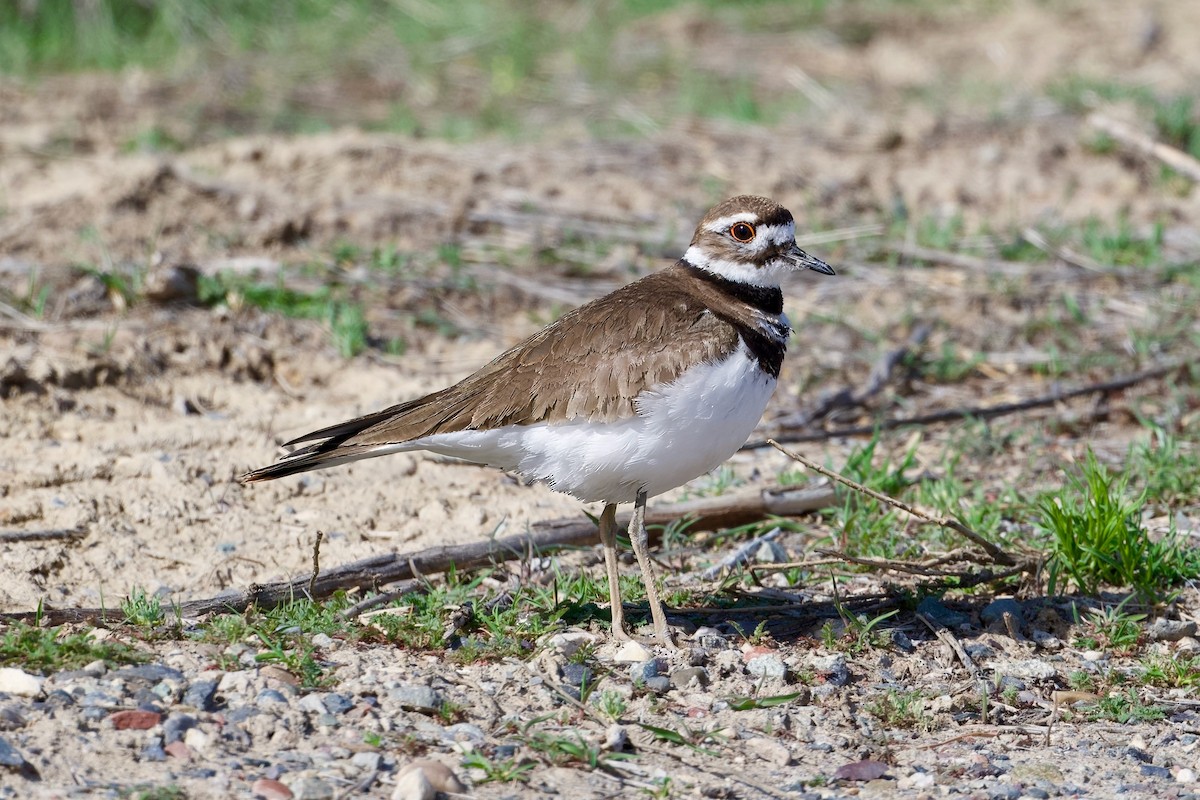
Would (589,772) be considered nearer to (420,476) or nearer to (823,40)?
(420,476)

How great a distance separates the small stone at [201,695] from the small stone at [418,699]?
0.51m

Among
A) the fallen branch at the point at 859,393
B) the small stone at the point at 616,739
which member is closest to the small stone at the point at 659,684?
the small stone at the point at 616,739

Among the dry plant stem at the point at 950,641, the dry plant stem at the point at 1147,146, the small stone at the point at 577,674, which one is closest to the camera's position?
the small stone at the point at 577,674

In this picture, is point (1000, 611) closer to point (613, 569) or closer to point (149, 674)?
point (613, 569)

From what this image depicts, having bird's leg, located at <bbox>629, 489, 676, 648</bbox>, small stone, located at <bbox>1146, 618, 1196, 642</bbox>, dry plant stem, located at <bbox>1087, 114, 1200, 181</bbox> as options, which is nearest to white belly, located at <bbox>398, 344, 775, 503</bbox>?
bird's leg, located at <bbox>629, 489, 676, 648</bbox>

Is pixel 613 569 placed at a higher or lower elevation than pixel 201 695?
higher

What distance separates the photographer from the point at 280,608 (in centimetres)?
461

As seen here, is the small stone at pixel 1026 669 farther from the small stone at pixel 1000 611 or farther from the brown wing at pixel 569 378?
the brown wing at pixel 569 378

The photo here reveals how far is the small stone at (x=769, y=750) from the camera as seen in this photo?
3996 mm

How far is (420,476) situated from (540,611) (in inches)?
53.2

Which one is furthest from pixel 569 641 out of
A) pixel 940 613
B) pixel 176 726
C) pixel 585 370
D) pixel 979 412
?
pixel 979 412

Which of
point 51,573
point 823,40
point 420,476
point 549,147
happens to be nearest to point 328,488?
point 420,476

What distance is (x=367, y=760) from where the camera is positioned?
12.4 ft

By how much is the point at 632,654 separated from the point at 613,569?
34 cm
